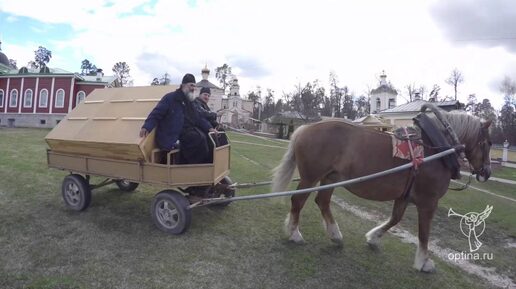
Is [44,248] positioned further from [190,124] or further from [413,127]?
[413,127]

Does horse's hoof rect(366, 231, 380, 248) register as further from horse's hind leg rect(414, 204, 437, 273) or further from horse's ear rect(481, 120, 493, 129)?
horse's ear rect(481, 120, 493, 129)

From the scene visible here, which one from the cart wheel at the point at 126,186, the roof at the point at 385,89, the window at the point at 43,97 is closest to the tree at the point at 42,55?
the window at the point at 43,97

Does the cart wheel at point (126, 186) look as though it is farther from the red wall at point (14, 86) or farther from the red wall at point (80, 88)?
the red wall at point (14, 86)

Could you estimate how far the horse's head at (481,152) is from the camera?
177 inches

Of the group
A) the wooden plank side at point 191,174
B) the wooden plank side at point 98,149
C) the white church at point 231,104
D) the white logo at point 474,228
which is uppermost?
the white church at point 231,104

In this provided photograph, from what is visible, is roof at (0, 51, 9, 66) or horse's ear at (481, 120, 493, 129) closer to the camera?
horse's ear at (481, 120, 493, 129)

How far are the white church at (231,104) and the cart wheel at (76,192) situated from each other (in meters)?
55.6

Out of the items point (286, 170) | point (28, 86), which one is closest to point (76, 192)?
point (286, 170)

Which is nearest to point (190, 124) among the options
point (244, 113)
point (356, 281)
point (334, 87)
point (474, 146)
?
point (356, 281)

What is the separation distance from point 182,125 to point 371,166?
103 inches

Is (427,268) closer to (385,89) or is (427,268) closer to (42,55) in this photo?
(385,89)

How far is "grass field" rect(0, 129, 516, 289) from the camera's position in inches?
146

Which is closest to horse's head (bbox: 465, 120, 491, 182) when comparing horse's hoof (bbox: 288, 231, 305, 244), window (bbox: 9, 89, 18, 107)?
horse's hoof (bbox: 288, 231, 305, 244)

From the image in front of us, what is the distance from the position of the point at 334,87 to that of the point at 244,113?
18851 mm
